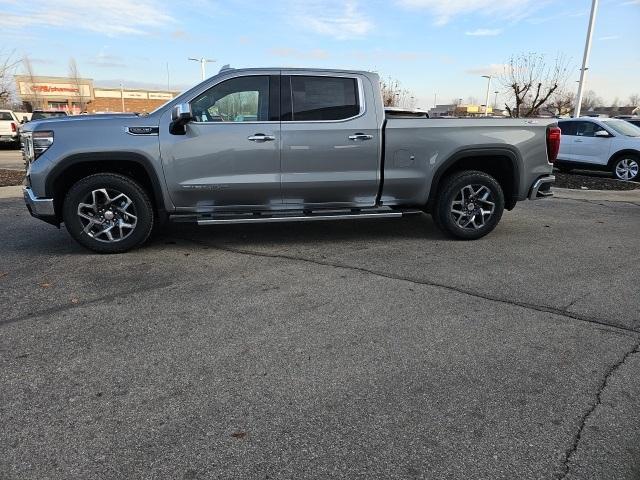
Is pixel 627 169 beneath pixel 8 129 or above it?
beneath

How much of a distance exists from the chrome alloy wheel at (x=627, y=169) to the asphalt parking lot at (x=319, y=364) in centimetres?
850

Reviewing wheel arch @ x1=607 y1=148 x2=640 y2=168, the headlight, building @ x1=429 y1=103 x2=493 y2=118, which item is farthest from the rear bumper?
wheel arch @ x1=607 y1=148 x2=640 y2=168

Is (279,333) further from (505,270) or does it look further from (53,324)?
(505,270)

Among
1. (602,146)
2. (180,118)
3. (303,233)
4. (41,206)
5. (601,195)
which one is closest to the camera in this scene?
(180,118)

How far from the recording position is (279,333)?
3.73 meters

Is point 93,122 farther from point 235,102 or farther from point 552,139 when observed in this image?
point 552,139

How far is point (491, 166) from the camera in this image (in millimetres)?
6539

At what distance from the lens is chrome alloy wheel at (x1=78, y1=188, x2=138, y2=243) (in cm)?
547

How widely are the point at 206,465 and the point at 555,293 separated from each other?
3525 mm

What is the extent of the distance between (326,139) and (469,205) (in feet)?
6.68

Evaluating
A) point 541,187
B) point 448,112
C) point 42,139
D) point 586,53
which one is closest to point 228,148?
point 42,139

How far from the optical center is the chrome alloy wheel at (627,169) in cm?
1287

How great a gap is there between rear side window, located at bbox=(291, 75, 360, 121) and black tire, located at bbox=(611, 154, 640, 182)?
10254mm

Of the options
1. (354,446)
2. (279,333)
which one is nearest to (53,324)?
(279,333)
